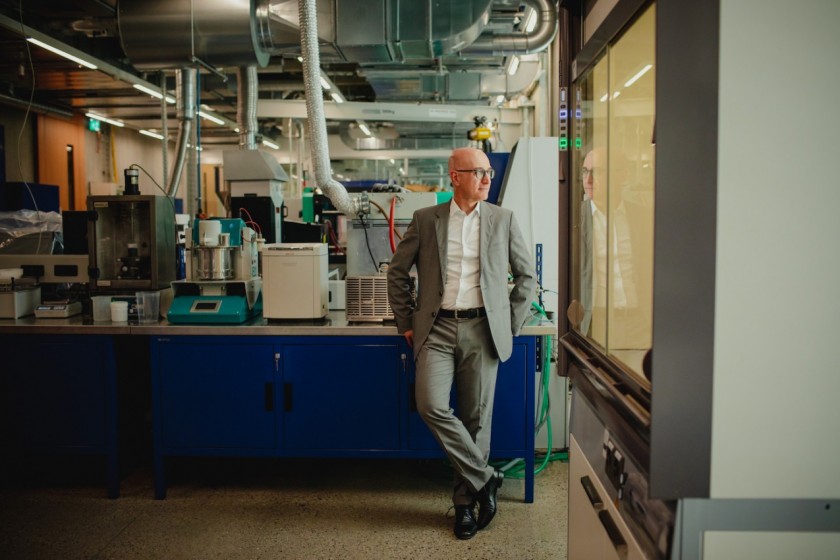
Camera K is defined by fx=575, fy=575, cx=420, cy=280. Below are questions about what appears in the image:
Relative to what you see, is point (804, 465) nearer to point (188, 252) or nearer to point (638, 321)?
point (638, 321)

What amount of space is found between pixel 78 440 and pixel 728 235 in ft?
10.4

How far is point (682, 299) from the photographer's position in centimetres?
96

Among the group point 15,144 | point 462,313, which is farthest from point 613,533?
point 15,144

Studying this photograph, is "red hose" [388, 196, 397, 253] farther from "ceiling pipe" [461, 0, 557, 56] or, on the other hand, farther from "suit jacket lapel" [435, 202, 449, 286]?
"ceiling pipe" [461, 0, 557, 56]

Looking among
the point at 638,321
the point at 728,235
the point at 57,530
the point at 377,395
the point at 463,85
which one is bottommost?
the point at 57,530

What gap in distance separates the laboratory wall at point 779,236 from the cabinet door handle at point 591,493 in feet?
1.60

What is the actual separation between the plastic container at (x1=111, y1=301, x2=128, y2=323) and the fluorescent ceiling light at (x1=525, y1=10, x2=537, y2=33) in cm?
376

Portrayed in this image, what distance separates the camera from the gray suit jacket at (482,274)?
2.51 meters

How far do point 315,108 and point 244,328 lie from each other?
4.12 ft

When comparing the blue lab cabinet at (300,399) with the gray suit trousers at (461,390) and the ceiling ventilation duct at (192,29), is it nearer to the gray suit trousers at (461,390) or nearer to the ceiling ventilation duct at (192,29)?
the gray suit trousers at (461,390)

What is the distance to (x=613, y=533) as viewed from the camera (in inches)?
50.1

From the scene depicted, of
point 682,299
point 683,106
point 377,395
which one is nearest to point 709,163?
point 683,106

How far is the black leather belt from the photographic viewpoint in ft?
8.21

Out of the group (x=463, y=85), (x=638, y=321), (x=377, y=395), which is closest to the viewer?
→ (x=638, y=321)
